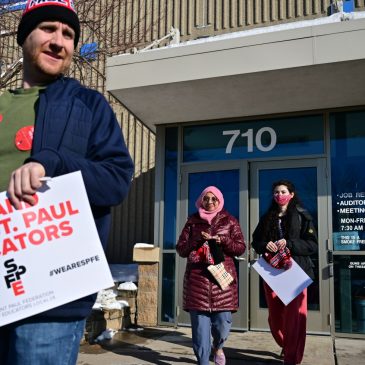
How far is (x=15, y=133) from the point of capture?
1.41 meters

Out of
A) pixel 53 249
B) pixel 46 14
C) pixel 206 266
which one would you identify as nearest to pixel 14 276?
pixel 53 249

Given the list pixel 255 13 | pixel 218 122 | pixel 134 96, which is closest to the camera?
pixel 134 96

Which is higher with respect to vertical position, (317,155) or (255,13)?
(255,13)

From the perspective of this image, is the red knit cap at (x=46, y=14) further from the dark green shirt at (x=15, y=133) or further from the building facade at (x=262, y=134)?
the building facade at (x=262, y=134)

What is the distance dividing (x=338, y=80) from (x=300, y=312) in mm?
2914

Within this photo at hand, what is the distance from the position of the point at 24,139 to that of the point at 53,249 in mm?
351

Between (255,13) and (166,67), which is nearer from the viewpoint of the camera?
(166,67)

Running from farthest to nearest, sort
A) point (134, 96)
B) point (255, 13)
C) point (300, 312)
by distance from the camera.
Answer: point (255, 13), point (134, 96), point (300, 312)

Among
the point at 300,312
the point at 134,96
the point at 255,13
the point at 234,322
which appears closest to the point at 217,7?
the point at 255,13

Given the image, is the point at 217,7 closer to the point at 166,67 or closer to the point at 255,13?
the point at 255,13

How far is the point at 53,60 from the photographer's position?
152 centimetres

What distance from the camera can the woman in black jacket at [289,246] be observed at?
4422 millimetres

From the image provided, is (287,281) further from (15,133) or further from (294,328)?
(15,133)

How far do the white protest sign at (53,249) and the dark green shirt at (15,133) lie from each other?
148 mm
